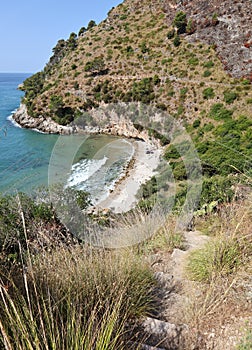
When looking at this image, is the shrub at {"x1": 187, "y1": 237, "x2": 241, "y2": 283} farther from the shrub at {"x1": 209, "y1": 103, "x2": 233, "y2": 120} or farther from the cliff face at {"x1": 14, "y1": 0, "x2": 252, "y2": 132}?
the cliff face at {"x1": 14, "y1": 0, "x2": 252, "y2": 132}

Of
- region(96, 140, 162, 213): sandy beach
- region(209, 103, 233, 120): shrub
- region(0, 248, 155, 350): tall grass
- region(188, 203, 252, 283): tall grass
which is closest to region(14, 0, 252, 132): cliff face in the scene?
region(209, 103, 233, 120): shrub

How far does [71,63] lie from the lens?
38.6 metres

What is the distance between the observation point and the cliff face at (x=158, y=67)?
25.7 metres

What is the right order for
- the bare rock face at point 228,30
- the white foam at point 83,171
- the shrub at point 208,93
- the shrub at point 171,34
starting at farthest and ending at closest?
the shrub at point 171,34 → the bare rock face at point 228,30 → the shrub at point 208,93 → the white foam at point 83,171

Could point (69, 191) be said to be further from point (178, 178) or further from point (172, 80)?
point (172, 80)

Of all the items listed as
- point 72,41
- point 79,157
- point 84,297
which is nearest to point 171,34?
point 72,41

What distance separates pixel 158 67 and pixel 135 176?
17.9 meters

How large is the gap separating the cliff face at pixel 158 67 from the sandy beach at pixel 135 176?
4.32 m

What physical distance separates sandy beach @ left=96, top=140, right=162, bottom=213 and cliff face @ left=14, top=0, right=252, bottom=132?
432 cm

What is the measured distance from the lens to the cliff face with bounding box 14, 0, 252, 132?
2572 cm

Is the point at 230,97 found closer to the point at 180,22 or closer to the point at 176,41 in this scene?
the point at 176,41

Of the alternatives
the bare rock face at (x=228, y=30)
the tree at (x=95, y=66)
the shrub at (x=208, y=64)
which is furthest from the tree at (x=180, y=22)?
the tree at (x=95, y=66)

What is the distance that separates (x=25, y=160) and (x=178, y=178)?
10137 millimetres

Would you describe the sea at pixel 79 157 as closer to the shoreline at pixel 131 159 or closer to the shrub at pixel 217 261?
the shoreline at pixel 131 159
